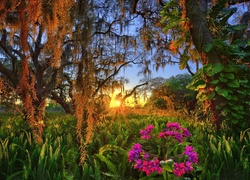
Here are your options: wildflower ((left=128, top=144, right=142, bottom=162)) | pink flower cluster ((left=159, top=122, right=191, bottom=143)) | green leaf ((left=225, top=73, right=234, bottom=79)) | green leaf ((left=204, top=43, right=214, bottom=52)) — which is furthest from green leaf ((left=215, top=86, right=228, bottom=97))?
wildflower ((left=128, top=144, right=142, bottom=162))

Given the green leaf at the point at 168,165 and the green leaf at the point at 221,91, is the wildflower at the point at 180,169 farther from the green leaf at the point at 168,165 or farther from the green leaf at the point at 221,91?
the green leaf at the point at 221,91

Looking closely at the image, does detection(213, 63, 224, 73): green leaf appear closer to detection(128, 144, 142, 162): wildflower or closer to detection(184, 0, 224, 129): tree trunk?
detection(184, 0, 224, 129): tree trunk

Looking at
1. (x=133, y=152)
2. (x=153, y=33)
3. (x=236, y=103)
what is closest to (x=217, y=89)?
(x=236, y=103)

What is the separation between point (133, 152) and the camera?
296 cm

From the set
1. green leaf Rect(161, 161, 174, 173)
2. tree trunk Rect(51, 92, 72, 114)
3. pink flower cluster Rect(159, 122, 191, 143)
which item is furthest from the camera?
tree trunk Rect(51, 92, 72, 114)

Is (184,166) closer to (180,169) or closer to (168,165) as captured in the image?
(180,169)

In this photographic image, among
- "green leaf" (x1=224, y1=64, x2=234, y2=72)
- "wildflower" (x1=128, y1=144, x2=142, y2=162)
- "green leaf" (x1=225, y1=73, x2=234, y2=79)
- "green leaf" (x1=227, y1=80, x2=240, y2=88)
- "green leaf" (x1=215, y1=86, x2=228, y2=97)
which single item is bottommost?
"wildflower" (x1=128, y1=144, x2=142, y2=162)

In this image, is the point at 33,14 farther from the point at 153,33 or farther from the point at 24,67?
the point at 153,33

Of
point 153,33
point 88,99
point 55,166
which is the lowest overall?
point 55,166

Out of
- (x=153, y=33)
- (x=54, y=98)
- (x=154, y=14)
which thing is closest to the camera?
(x=154, y=14)

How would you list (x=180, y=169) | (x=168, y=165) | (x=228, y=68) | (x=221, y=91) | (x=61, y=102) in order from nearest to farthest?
(x=180, y=169) → (x=168, y=165) → (x=221, y=91) → (x=228, y=68) → (x=61, y=102)

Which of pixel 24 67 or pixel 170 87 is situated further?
pixel 170 87

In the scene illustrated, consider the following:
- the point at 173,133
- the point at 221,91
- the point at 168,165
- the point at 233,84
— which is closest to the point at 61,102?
the point at 221,91

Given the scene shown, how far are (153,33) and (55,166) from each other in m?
10.8
